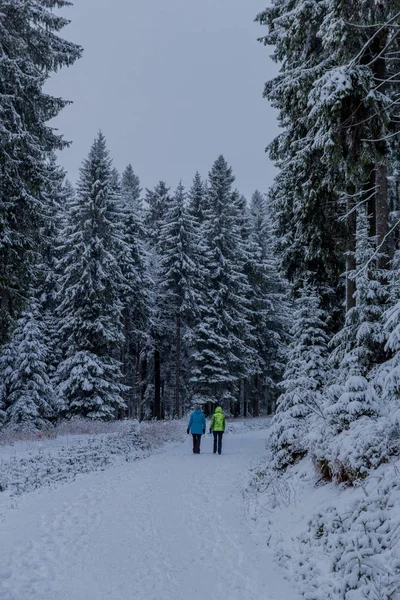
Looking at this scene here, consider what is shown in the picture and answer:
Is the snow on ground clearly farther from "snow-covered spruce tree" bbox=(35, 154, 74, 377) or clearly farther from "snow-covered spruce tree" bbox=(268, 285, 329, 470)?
"snow-covered spruce tree" bbox=(35, 154, 74, 377)

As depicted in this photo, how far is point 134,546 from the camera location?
648cm

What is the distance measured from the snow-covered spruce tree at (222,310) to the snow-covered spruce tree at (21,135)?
18442mm

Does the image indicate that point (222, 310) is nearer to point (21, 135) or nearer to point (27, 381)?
point (27, 381)

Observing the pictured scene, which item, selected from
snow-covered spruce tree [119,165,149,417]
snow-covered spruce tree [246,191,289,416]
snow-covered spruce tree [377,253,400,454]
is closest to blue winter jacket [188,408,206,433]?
snow-covered spruce tree [377,253,400,454]

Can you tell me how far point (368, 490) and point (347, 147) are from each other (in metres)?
7.08

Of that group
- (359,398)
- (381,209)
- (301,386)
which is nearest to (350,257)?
(381,209)

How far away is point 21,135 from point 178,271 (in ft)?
62.3

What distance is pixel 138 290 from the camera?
100ft

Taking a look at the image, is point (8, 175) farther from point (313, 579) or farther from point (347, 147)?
point (313, 579)

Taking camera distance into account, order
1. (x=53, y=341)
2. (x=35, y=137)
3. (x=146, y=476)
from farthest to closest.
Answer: (x=53, y=341), (x=35, y=137), (x=146, y=476)

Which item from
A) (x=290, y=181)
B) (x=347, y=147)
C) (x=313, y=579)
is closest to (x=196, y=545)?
(x=313, y=579)

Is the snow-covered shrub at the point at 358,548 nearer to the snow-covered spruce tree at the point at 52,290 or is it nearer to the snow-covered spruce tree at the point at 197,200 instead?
the snow-covered spruce tree at the point at 52,290

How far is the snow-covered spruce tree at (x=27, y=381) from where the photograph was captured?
23.2m

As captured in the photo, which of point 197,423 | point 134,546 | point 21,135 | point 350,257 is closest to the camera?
point 134,546
